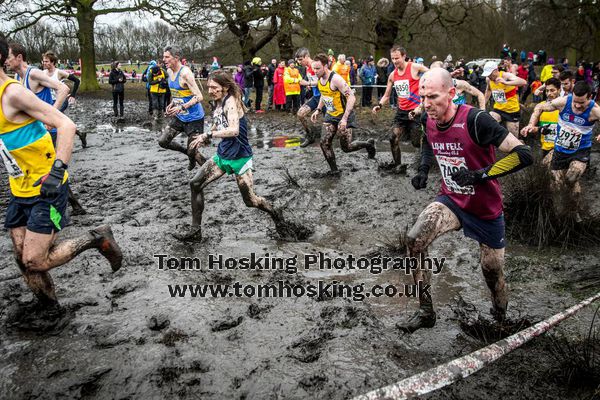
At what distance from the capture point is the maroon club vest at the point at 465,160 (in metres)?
3.34

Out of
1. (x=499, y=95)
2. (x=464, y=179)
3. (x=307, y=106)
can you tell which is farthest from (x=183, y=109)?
(x=499, y=95)

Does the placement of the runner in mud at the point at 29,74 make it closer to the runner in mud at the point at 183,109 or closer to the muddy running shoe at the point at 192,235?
the runner in mud at the point at 183,109

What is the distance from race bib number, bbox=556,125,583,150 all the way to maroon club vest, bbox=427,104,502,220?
334cm

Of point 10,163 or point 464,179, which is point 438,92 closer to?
point 464,179

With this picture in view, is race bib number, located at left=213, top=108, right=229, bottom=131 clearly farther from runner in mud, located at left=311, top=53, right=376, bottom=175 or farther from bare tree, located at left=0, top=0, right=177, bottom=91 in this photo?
bare tree, located at left=0, top=0, right=177, bottom=91

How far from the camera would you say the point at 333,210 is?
6762 mm

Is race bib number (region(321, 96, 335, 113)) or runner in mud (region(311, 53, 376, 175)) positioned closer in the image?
runner in mud (region(311, 53, 376, 175))

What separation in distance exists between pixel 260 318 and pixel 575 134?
470cm

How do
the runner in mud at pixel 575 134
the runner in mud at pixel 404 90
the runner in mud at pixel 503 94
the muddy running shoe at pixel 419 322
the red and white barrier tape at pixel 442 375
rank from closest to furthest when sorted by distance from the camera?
the red and white barrier tape at pixel 442 375
the muddy running shoe at pixel 419 322
the runner in mud at pixel 575 134
the runner in mud at pixel 404 90
the runner in mud at pixel 503 94

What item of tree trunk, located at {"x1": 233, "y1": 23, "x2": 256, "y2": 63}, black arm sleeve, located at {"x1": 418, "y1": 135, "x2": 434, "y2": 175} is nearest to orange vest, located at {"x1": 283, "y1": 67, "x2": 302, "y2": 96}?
tree trunk, located at {"x1": 233, "y1": 23, "x2": 256, "y2": 63}

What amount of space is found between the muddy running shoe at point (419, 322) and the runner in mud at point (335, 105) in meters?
4.40

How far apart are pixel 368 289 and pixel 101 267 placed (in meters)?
2.74

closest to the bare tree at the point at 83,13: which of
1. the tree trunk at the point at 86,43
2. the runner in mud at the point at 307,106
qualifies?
the tree trunk at the point at 86,43

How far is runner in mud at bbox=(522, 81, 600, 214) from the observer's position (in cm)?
595
